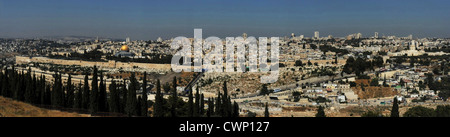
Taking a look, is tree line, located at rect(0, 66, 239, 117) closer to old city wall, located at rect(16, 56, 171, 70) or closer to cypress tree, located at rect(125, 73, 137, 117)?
cypress tree, located at rect(125, 73, 137, 117)

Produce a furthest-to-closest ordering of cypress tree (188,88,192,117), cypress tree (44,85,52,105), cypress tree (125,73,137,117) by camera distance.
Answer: cypress tree (44,85,52,105) → cypress tree (125,73,137,117) → cypress tree (188,88,192,117)

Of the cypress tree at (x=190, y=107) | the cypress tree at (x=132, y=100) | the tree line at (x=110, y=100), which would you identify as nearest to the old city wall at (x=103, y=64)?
the tree line at (x=110, y=100)

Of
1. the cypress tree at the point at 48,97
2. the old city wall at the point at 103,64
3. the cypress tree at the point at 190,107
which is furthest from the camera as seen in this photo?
the old city wall at the point at 103,64

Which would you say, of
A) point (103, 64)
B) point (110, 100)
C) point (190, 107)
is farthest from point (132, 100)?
point (103, 64)

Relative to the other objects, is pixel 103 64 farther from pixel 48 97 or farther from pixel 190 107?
pixel 190 107

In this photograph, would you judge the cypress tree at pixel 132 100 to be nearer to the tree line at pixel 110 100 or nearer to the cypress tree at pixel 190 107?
the tree line at pixel 110 100

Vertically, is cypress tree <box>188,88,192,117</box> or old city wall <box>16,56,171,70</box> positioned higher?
old city wall <box>16,56,171,70</box>

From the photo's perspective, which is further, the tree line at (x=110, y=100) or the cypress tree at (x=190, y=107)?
the tree line at (x=110, y=100)

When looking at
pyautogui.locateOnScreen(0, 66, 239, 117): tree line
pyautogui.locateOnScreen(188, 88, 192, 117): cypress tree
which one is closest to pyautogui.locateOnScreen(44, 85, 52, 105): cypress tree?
pyautogui.locateOnScreen(0, 66, 239, 117): tree line

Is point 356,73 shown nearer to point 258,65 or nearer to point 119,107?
point 258,65

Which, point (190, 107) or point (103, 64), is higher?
point (103, 64)

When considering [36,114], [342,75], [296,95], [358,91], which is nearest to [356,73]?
[342,75]

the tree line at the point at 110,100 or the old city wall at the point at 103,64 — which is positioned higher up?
the old city wall at the point at 103,64

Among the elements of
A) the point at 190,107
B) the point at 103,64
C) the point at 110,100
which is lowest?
the point at 190,107
